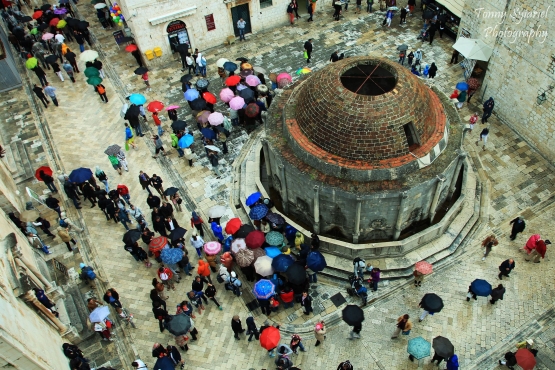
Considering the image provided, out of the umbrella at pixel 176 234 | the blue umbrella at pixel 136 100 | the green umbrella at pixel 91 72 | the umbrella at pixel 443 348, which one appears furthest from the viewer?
the green umbrella at pixel 91 72

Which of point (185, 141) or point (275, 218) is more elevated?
point (185, 141)

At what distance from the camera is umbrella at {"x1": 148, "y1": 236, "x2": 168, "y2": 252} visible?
20641 mm

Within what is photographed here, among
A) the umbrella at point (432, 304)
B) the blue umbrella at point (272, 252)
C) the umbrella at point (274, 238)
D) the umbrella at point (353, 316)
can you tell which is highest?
the umbrella at point (274, 238)

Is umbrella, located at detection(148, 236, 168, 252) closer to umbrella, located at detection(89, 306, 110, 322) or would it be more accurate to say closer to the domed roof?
umbrella, located at detection(89, 306, 110, 322)

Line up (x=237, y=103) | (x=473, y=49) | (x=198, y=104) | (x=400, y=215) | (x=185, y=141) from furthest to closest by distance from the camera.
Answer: (x=473, y=49) → (x=198, y=104) → (x=237, y=103) → (x=185, y=141) → (x=400, y=215)

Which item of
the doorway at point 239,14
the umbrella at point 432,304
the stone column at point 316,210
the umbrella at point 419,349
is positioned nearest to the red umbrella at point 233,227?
the stone column at point 316,210

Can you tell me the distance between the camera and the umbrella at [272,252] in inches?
777

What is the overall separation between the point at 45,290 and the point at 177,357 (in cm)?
683

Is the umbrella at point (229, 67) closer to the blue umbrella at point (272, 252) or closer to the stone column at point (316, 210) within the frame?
the stone column at point (316, 210)

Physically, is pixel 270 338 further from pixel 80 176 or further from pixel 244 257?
pixel 80 176

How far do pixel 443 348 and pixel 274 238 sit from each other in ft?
26.5

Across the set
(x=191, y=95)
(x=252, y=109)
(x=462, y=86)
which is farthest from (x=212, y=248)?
(x=462, y=86)

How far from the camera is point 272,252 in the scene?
1980 centimetres

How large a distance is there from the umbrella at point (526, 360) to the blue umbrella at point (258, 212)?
11604mm
